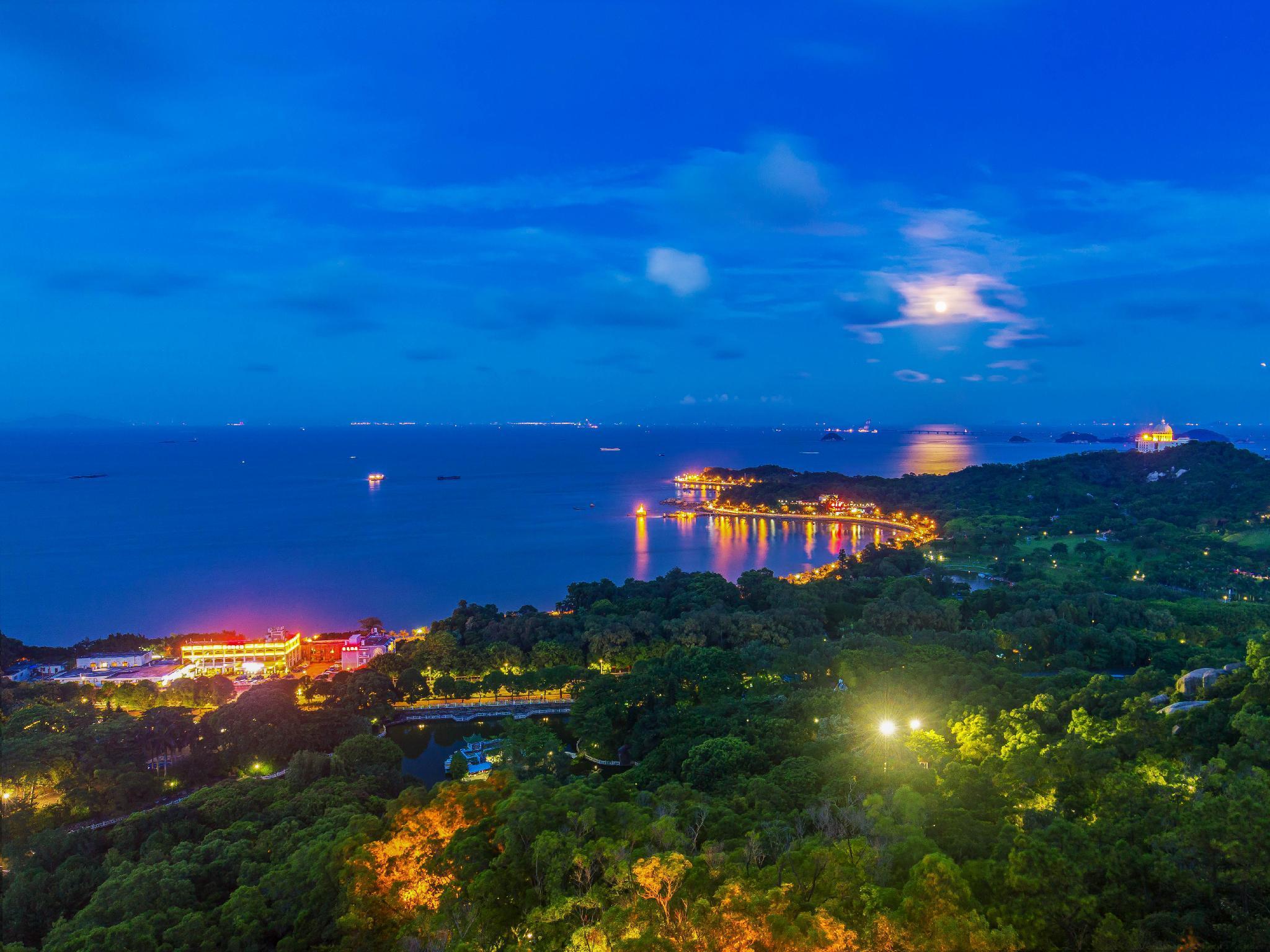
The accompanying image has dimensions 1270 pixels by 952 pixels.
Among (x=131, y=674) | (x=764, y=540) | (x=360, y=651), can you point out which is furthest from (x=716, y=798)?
(x=764, y=540)

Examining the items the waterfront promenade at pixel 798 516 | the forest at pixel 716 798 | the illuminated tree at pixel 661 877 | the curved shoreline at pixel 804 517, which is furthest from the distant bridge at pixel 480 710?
the curved shoreline at pixel 804 517

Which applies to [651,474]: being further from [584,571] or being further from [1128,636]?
[1128,636]

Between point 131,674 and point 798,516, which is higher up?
point 798,516

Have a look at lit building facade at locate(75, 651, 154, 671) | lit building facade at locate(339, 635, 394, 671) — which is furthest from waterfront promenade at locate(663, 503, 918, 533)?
lit building facade at locate(75, 651, 154, 671)

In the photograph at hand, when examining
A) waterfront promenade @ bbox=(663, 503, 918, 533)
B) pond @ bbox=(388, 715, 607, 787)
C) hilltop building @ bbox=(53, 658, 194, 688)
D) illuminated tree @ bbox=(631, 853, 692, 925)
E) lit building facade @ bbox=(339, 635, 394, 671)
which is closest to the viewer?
illuminated tree @ bbox=(631, 853, 692, 925)

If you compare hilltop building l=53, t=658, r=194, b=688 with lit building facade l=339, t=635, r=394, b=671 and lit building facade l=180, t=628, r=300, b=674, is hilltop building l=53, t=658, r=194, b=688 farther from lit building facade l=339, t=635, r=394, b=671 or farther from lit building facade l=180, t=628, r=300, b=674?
lit building facade l=339, t=635, r=394, b=671

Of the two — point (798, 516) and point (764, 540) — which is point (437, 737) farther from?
point (798, 516)

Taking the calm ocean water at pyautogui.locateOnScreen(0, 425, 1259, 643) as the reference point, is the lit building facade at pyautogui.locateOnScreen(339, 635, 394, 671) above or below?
below
